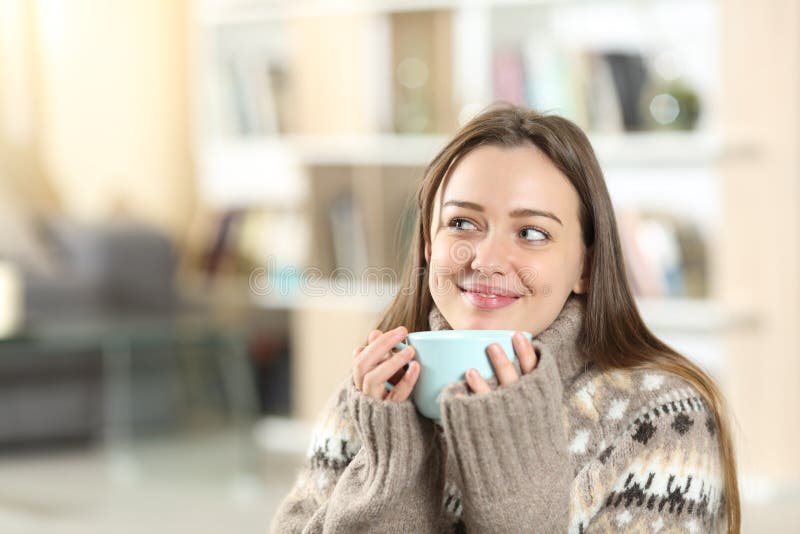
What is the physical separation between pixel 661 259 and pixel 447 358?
8.20 feet

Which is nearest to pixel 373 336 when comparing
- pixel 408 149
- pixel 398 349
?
pixel 398 349

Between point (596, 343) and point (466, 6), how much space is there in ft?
8.44

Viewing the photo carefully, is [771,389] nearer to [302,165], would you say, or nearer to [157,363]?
[302,165]

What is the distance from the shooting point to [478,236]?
102cm

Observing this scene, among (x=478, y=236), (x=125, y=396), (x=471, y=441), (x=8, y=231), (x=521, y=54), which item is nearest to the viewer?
(x=471, y=441)

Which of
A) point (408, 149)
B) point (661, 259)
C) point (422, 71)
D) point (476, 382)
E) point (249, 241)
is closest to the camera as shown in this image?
point (476, 382)

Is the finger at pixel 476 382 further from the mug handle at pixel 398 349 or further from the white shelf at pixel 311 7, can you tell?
the white shelf at pixel 311 7

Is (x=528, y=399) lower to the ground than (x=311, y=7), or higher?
lower

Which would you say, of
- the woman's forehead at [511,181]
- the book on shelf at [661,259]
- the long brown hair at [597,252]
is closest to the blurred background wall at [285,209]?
the book on shelf at [661,259]

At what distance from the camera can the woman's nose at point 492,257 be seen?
1.00 metres

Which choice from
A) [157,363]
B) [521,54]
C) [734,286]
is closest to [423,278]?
[734,286]

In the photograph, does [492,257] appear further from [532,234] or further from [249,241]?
[249,241]

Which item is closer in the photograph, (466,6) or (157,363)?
(466,6)

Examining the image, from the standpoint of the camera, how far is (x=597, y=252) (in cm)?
106
